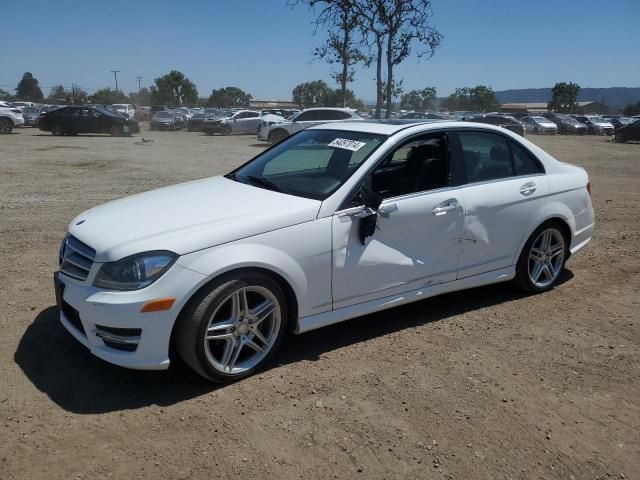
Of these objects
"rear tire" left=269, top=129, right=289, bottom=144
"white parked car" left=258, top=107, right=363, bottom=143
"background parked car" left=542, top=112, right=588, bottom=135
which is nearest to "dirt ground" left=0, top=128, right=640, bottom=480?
"white parked car" left=258, top=107, right=363, bottom=143

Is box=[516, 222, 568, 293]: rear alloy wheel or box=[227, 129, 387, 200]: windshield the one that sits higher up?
box=[227, 129, 387, 200]: windshield

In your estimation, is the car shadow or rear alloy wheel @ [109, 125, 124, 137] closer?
the car shadow

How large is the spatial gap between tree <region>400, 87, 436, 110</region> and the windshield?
5758cm

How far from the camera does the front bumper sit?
3150 millimetres

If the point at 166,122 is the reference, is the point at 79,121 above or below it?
above

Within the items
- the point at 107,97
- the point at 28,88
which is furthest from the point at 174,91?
the point at 28,88

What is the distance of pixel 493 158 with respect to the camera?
188 inches

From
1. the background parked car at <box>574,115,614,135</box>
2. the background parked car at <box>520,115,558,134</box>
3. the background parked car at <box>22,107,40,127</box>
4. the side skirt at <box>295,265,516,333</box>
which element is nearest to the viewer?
the side skirt at <box>295,265,516,333</box>

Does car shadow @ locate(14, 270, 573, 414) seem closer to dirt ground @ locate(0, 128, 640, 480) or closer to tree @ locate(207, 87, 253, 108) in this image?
dirt ground @ locate(0, 128, 640, 480)

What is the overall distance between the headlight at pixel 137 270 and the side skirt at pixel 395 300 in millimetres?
984

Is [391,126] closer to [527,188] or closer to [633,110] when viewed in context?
[527,188]

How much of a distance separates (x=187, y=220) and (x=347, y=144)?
1.46 meters

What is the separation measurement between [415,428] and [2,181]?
35.6 feet

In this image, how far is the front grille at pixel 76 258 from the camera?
134 inches
